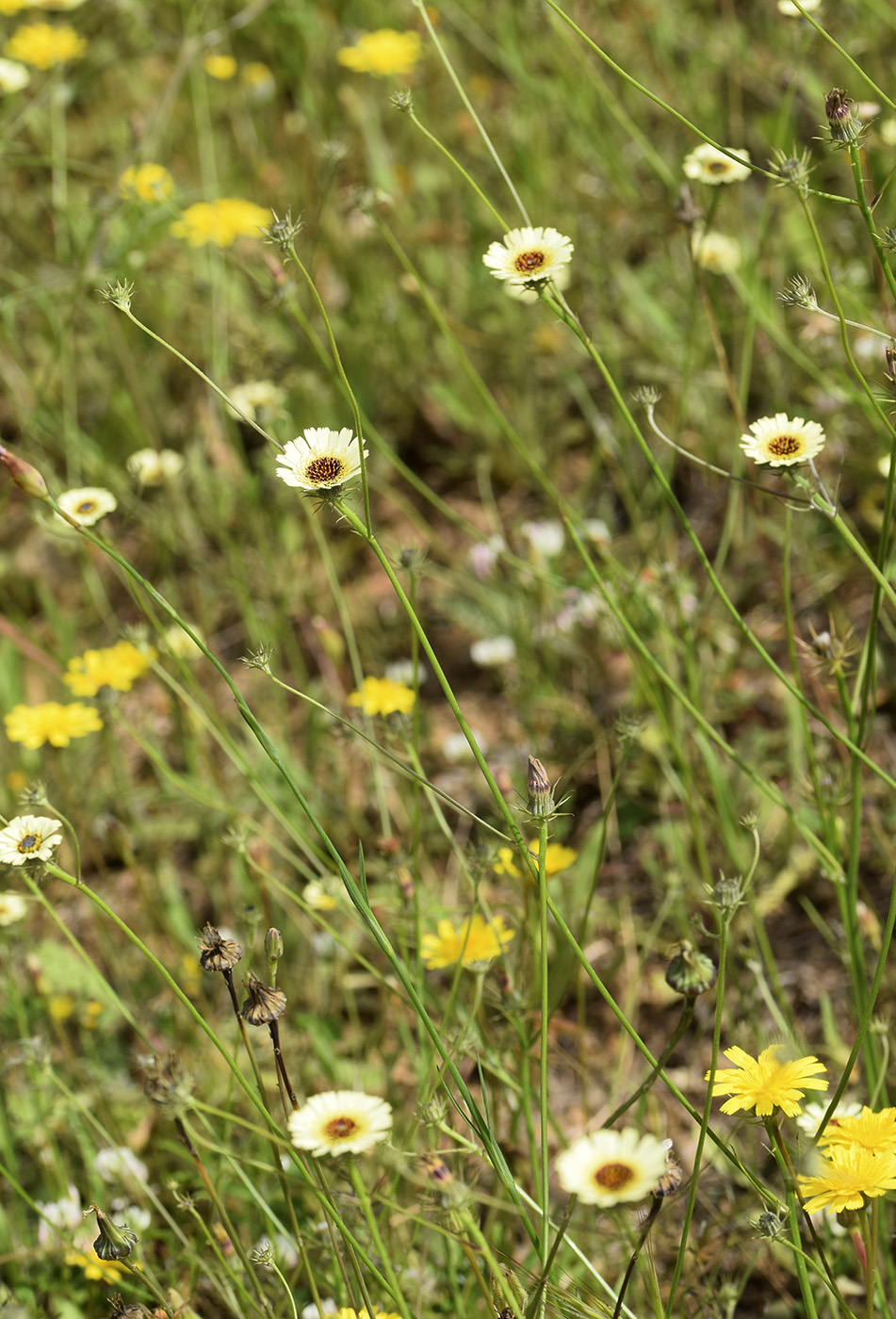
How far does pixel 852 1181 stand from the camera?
30.1 inches

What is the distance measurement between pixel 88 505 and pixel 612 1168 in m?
0.88

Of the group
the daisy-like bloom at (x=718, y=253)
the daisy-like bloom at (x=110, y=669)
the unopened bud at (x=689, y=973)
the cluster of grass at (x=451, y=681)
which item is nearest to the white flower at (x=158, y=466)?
the cluster of grass at (x=451, y=681)

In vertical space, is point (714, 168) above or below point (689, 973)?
above

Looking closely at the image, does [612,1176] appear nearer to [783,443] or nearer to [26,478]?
[783,443]

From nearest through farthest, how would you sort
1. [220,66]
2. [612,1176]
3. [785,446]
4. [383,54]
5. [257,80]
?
1. [612,1176]
2. [785,446]
3. [383,54]
4. [220,66]
5. [257,80]

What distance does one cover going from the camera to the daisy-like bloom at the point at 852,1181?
0.76 metres

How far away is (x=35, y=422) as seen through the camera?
90.5 inches

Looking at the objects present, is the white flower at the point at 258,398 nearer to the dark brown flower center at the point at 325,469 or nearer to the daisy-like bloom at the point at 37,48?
the dark brown flower center at the point at 325,469

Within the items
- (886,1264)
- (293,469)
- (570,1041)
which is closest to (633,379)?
(570,1041)

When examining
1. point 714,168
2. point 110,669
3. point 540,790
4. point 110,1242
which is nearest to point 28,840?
point 110,1242

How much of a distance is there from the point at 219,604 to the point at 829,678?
3.92 ft

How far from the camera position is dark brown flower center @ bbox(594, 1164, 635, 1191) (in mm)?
700

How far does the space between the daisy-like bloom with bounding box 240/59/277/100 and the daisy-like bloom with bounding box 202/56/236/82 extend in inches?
1.3

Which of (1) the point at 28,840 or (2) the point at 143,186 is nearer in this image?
(1) the point at 28,840
